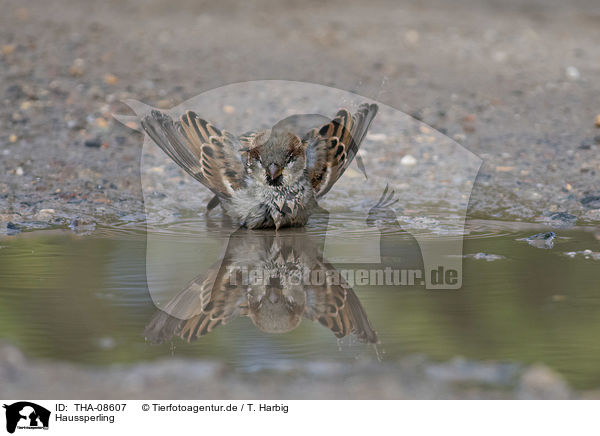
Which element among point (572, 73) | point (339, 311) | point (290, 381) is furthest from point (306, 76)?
point (290, 381)

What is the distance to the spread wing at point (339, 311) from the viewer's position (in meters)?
4.32

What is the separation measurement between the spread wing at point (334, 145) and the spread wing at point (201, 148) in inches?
21.7

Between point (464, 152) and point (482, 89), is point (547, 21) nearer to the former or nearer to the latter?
point (482, 89)

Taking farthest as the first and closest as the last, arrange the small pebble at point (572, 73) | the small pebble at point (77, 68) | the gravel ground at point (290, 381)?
the small pebble at point (572, 73)
the small pebble at point (77, 68)
the gravel ground at point (290, 381)

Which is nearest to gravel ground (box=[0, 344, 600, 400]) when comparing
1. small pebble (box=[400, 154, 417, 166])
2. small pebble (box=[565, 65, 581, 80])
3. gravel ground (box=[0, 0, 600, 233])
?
gravel ground (box=[0, 0, 600, 233])

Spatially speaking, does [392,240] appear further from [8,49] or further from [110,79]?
[8,49]

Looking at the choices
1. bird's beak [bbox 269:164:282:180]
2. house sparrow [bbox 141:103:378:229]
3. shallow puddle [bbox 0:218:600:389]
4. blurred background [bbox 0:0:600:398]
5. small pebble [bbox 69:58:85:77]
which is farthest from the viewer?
small pebble [bbox 69:58:85:77]

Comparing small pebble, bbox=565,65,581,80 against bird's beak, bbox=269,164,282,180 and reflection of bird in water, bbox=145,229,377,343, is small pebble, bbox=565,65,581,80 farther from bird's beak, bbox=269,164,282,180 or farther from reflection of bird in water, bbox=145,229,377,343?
reflection of bird in water, bbox=145,229,377,343

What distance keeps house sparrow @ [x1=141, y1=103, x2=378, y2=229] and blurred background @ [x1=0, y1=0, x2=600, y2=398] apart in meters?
0.66

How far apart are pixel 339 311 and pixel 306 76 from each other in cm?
586

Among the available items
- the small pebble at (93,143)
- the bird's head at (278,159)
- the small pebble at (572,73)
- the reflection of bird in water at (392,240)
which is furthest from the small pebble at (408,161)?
the small pebble at (572,73)

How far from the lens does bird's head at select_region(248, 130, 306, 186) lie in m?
6.25

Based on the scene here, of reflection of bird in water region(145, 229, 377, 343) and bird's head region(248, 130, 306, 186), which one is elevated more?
bird's head region(248, 130, 306, 186)
